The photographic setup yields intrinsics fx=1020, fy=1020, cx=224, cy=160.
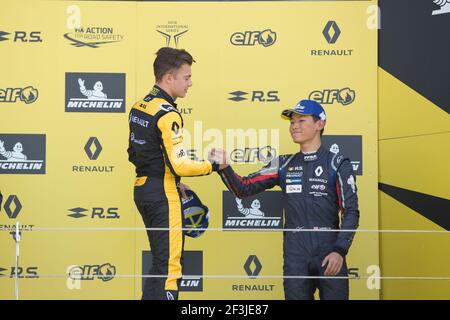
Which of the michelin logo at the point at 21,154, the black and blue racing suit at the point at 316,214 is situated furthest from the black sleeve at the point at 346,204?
the michelin logo at the point at 21,154

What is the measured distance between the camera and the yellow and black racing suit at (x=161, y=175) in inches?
242

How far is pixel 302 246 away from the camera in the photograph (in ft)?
21.7

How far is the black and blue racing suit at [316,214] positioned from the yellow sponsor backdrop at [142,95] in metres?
0.63

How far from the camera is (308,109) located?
6.78 metres

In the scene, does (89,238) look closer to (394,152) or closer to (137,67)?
(137,67)

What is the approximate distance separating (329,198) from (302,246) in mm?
360

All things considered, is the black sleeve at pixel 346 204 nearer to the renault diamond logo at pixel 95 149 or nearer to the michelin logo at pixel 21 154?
the renault diamond logo at pixel 95 149

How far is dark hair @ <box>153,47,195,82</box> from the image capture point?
21.2 feet

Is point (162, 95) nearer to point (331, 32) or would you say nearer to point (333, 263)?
point (333, 263)

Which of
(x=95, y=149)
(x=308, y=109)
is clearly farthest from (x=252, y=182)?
(x=95, y=149)

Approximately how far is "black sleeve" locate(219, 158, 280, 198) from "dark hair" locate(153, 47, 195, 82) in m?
0.82

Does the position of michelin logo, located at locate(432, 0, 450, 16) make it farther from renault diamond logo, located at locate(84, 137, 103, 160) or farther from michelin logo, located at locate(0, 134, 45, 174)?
michelin logo, located at locate(0, 134, 45, 174)

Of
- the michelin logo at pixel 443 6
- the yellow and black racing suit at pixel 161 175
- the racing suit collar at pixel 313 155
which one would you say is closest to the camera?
the yellow and black racing suit at pixel 161 175
